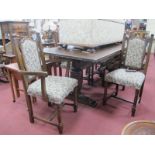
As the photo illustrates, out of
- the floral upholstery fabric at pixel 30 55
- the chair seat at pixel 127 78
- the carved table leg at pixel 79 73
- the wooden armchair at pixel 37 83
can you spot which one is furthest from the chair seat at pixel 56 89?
the chair seat at pixel 127 78

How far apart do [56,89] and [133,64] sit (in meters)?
1.29

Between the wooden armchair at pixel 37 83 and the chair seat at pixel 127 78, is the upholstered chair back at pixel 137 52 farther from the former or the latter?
the wooden armchair at pixel 37 83

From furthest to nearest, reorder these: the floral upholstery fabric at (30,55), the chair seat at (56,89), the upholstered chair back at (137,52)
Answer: the upholstered chair back at (137,52) < the floral upholstery fabric at (30,55) < the chair seat at (56,89)

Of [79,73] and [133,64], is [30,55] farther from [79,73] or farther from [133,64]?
[133,64]

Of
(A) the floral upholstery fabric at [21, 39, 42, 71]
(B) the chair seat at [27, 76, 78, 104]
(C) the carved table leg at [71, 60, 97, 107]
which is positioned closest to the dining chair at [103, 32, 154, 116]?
(C) the carved table leg at [71, 60, 97, 107]

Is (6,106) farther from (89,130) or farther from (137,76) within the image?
(137,76)

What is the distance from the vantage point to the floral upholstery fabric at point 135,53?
7.09 feet

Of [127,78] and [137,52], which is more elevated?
[137,52]

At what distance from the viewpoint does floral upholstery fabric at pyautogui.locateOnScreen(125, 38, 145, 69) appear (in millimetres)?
2162

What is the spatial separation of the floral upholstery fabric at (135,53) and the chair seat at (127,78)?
167mm

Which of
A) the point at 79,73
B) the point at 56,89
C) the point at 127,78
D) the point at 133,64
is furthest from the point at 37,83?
A: the point at 133,64

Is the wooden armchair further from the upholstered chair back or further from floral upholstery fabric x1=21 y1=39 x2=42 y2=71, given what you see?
the upholstered chair back

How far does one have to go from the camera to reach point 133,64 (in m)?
2.28
